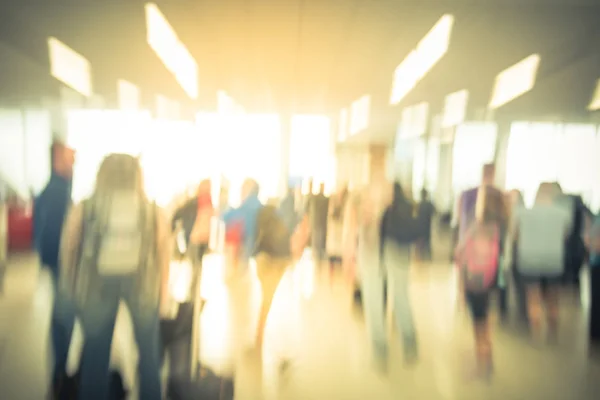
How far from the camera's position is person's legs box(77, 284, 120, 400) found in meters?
1.75

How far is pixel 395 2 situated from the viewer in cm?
278

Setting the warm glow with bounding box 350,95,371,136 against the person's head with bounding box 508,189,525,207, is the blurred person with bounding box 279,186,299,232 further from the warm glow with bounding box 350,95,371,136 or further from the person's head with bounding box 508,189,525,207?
the person's head with bounding box 508,189,525,207

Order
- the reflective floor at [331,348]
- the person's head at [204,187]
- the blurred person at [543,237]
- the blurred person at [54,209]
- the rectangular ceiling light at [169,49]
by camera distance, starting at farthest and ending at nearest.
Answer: the rectangular ceiling light at [169,49], the blurred person at [543,237], the person's head at [204,187], the reflective floor at [331,348], the blurred person at [54,209]

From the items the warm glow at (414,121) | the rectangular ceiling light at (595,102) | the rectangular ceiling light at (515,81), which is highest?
the rectangular ceiling light at (515,81)

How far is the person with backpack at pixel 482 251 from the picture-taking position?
7.35 ft

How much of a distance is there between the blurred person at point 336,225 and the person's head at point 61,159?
68.6 inches

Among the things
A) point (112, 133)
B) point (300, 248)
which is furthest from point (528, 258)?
point (112, 133)

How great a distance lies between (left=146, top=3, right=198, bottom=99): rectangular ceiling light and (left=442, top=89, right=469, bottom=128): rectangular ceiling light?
2106 mm

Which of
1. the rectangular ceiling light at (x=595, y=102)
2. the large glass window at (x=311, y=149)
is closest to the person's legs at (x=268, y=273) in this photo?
the large glass window at (x=311, y=149)

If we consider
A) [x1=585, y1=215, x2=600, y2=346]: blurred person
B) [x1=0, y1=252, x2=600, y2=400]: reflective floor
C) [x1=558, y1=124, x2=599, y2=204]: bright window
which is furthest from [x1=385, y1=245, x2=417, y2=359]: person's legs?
[x1=585, y1=215, x2=600, y2=346]: blurred person

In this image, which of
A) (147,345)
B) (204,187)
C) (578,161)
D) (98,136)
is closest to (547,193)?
(578,161)

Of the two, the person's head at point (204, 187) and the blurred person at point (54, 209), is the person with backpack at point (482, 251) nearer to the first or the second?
the person's head at point (204, 187)

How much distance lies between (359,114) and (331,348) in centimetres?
185

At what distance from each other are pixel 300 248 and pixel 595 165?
2.47 meters
